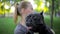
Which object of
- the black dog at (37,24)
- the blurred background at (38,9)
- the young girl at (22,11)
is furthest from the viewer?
the blurred background at (38,9)

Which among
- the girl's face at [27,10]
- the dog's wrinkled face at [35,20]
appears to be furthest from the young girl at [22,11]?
the dog's wrinkled face at [35,20]

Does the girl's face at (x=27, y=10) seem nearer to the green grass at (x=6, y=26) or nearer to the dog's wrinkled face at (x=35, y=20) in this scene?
the dog's wrinkled face at (x=35, y=20)

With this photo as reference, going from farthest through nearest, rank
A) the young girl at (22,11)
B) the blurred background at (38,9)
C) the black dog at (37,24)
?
the blurred background at (38,9) < the young girl at (22,11) < the black dog at (37,24)

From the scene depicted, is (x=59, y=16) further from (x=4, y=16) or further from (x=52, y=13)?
(x=4, y=16)

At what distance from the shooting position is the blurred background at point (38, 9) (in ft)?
5.06

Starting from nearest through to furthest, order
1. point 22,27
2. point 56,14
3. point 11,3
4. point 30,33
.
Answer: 1. point 30,33
2. point 22,27
3. point 11,3
4. point 56,14

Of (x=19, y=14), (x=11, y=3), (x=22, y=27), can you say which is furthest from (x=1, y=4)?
(x=22, y=27)

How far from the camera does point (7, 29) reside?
5.30 ft

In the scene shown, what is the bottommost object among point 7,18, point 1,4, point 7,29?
point 7,29

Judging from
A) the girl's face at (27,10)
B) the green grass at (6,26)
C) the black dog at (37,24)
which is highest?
the girl's face at (27,10)

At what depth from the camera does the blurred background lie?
1.54m

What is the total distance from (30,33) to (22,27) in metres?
0.28

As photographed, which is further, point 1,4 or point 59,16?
point 59,16

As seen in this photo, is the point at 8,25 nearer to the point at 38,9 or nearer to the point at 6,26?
the point at 6,26
